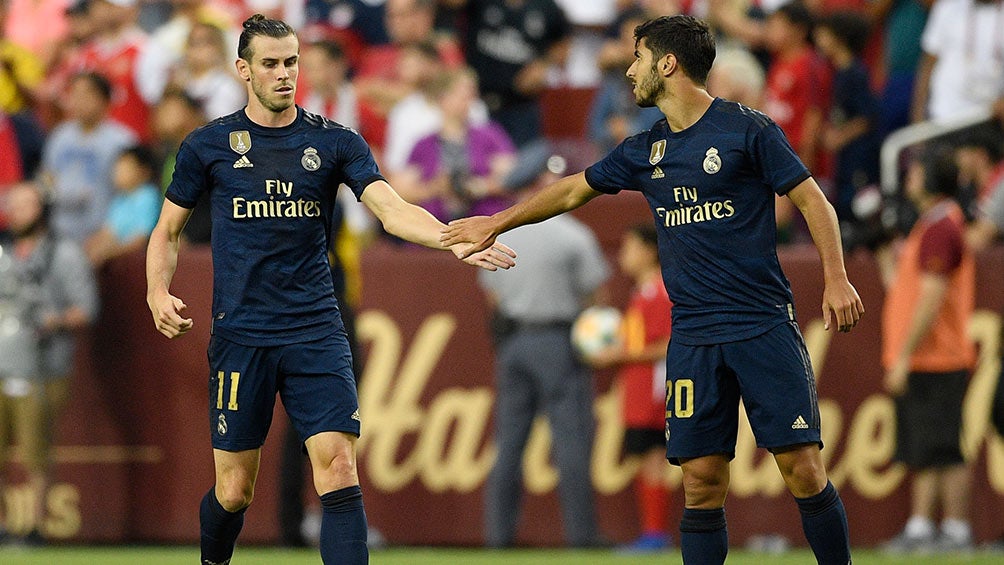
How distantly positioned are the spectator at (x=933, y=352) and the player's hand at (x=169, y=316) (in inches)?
234

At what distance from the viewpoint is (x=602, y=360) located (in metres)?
12.7

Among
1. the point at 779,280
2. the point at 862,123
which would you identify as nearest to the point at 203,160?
the point at 779,280

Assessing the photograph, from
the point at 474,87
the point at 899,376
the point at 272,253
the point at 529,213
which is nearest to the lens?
the point at 272,253

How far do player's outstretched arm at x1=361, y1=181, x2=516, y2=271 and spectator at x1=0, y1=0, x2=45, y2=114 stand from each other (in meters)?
7.95

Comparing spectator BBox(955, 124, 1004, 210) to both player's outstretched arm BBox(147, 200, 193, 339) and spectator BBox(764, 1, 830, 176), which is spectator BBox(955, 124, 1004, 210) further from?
player's outstretched arm BBox(147, 200, 193, 339)

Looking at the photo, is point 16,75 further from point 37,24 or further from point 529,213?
point 529,213

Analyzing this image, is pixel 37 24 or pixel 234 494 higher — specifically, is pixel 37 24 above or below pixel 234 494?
above

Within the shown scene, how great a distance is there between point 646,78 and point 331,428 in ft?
6.94

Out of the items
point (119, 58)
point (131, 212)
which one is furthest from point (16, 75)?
point (131, 212)

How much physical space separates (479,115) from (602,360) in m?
2.85

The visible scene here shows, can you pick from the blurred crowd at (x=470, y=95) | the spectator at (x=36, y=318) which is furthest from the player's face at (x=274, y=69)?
the spectator at (x=36, y=318)

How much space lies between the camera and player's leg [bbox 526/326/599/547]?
41.1 ft

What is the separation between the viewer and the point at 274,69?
762 cm

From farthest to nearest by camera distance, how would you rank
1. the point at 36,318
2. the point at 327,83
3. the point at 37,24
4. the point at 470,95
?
the point at 37,24, the point at 327,83, the point at 470,95, the point at 36,318
